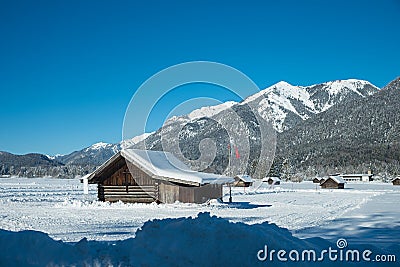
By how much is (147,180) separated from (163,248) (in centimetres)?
1981

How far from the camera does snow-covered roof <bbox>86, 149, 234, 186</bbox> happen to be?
23594 millimetres

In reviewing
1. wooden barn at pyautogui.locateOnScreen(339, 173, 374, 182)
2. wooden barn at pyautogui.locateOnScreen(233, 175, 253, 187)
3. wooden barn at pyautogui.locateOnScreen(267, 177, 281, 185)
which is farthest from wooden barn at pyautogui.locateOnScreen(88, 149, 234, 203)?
wooden barn at pyautogui.locateOnScreen(339, 173, 374, 182)

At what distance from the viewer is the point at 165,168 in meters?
26.0

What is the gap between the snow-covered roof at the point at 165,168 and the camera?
77.4 feet

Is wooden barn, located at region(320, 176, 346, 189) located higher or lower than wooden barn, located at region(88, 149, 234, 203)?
lower

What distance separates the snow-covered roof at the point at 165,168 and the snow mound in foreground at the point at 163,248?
16.6m

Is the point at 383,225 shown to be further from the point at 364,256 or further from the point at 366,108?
the point at 366,108

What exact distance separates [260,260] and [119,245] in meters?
2.19

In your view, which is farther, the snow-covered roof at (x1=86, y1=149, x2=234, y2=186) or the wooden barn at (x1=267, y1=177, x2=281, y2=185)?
the wooden barn at (x1=267, y1=177, x2=281, y2=185)

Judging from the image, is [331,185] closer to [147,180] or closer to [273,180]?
[273,180]

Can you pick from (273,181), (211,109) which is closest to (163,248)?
→ (211,109)

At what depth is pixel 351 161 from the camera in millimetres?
146375

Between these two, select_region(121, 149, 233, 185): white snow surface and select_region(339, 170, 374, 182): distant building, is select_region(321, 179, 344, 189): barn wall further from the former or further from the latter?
select_region(121, 149, 233, 185): white snow surface

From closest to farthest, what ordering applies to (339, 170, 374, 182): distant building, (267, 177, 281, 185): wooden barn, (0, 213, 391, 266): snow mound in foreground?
(0, 213, 391, 266): snow mound in foreground < (267, 177, 281, 185): wooden barn < (339, 170, 374, 182): distant building
